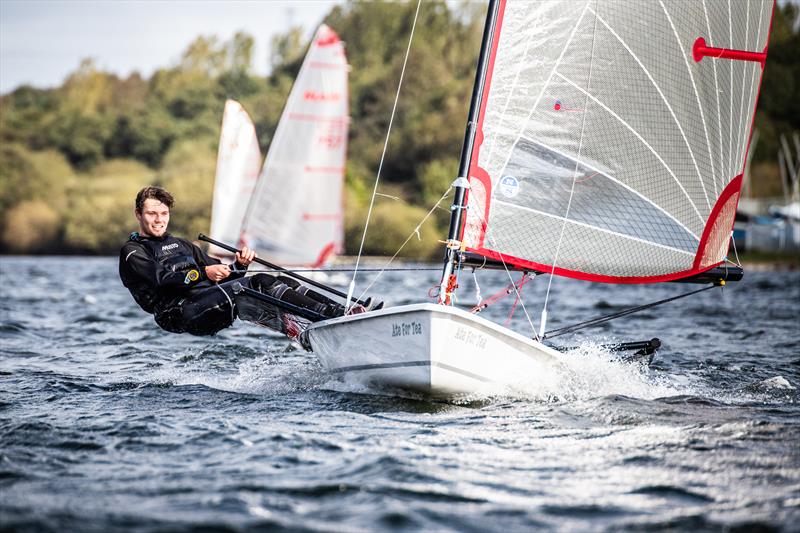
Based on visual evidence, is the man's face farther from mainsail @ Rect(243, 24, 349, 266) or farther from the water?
mainsail @ Rect(243, 24, 349, 266)

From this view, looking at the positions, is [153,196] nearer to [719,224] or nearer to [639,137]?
[639,137]

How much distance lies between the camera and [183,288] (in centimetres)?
720

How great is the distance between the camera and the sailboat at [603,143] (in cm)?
684

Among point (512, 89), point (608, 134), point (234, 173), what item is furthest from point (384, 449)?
point (234, 173)

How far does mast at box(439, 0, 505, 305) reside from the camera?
6.61 metres

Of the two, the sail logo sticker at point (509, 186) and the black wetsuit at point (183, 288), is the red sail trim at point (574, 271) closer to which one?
the sail logo sticker at point (509, 186)

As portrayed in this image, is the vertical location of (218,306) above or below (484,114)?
below

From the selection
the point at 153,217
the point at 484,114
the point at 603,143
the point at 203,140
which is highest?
the point at 203,140

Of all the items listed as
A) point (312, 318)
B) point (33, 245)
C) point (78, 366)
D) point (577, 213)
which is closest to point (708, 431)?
point (577, 213)

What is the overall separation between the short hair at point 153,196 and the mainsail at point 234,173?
11.9 meters

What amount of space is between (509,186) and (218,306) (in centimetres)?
236

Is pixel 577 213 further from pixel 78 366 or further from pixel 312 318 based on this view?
pixel 78 366

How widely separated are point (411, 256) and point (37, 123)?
29.0 meters

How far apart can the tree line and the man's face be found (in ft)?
109
